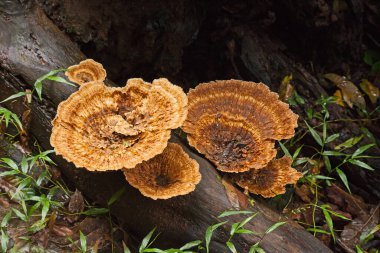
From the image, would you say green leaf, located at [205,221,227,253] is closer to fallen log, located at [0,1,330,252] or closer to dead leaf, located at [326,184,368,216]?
fallen log, located at [0,1,330,252]

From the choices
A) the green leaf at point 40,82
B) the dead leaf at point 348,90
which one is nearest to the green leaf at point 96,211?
the green leaf at point 40,82

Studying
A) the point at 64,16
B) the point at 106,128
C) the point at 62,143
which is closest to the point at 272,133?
the point at 106,128

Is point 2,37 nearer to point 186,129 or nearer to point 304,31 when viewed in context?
point 186,129

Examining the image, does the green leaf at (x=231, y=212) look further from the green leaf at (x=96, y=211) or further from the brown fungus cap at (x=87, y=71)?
the brown fungus cap at (x=87, y=71)

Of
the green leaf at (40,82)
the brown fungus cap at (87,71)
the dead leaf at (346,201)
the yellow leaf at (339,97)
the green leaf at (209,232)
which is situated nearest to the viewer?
the green leaf at (209,232)

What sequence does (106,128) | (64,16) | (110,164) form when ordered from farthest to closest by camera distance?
(64,16)
(106,128)
(110,164)

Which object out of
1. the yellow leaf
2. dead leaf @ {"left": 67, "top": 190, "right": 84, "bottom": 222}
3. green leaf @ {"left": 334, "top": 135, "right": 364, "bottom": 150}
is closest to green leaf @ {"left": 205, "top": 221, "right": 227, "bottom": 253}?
dead leaf @ {"left": 67, "top": 190, "right": 84, "bottom": 222}

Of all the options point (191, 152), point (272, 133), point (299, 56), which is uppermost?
point (191, 152)
